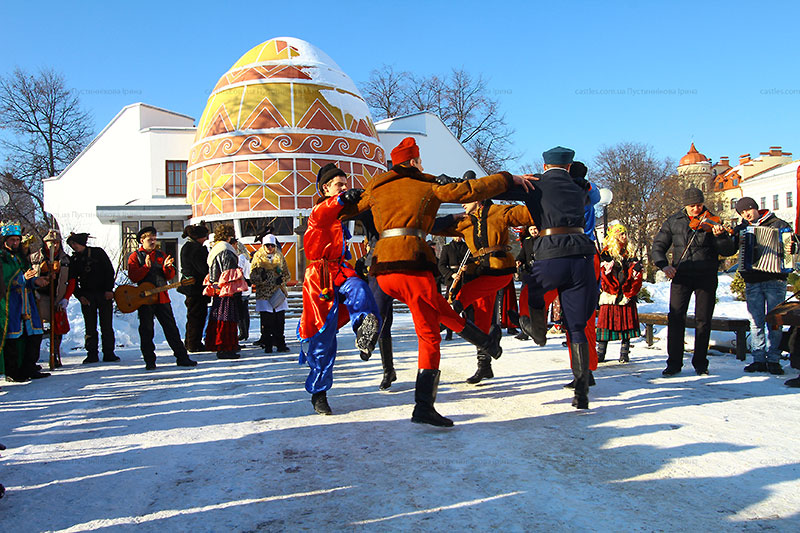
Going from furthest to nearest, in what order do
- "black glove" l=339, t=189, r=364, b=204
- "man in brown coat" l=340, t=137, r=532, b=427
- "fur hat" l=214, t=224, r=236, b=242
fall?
"fur hat" l=214, t=224, r=236, b=242 < "black glove" l=339, t=189, r=364, b=204 < "man in brown coat" l=340, t=137, r=532, b=427

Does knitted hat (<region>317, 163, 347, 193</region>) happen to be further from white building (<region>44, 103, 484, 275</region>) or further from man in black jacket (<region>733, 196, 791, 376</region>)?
white building (<region>44, 103, 484, 275</region>)

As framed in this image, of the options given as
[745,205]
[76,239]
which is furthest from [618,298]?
[76,239]

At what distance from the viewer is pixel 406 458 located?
3281 millimetres

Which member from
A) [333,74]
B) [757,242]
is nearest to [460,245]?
[757,242]

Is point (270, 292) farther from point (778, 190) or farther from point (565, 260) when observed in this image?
point (778, 190)

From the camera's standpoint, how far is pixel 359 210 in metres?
4.44

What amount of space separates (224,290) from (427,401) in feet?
16.8

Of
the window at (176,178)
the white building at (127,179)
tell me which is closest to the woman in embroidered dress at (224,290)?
the white building at (127,179)

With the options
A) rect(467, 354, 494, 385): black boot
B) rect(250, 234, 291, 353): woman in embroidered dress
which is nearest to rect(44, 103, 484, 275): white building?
rect(250, 234, 291, 353): woman in embroidered dress

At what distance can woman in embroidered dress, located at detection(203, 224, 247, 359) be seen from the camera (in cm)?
835

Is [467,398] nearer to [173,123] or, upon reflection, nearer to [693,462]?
[693,462]

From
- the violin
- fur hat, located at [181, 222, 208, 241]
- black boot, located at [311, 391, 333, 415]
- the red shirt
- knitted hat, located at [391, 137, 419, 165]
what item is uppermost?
knitted hat, located at [391, 137, 419, 165]

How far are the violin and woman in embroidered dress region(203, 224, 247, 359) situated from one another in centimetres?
588

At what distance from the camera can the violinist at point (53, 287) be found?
7672mm
